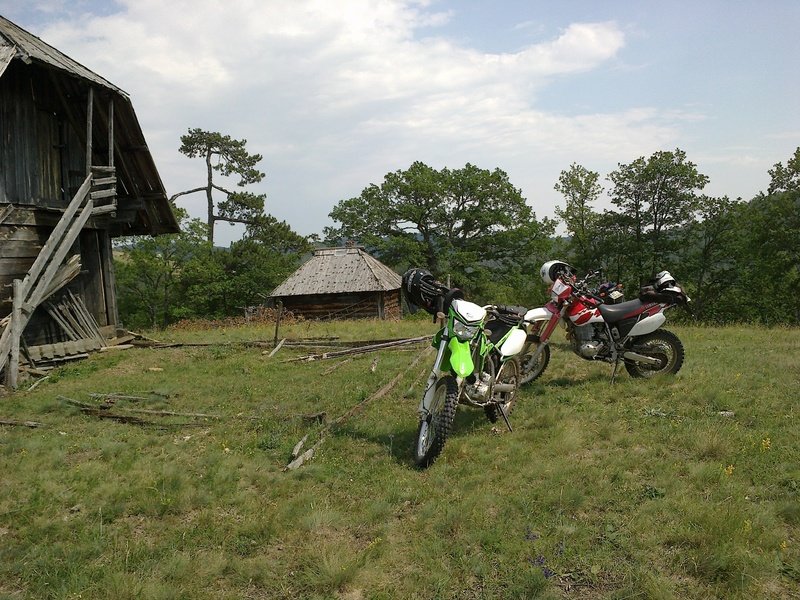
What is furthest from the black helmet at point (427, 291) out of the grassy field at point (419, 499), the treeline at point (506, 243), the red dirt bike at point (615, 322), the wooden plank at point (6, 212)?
the treeline at point (506, 243)

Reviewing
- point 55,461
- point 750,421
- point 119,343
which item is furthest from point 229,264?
point 750,421

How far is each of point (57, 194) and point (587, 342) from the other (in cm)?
1258

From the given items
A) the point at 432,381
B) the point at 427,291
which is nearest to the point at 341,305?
the point at 427,291

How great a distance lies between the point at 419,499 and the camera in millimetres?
4754

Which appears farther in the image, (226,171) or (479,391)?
(226,171)

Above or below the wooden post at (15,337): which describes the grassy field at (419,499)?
below

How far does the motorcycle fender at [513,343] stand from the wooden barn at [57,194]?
28.9 ft

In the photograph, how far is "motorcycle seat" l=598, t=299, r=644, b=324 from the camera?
791 cm

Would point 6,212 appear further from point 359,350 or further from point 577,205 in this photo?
point 577,205

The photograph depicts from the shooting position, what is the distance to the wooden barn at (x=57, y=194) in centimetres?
1081

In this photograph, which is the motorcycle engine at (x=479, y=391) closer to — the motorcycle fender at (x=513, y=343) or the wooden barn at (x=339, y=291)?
the motorcycle fender at (x=513, y=343)

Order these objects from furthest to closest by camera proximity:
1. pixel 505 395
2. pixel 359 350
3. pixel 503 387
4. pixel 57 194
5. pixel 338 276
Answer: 1. pixel 338 276
2. pixel 57 194
3. pixel 359 350
4. pixel 505 395
5. pixel 503 387

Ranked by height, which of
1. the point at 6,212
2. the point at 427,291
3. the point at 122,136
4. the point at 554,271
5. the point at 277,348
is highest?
the point at 122,136

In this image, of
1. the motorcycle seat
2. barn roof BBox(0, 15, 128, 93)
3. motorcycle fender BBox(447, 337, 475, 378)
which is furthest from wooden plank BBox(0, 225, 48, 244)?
the motorcycle seat
